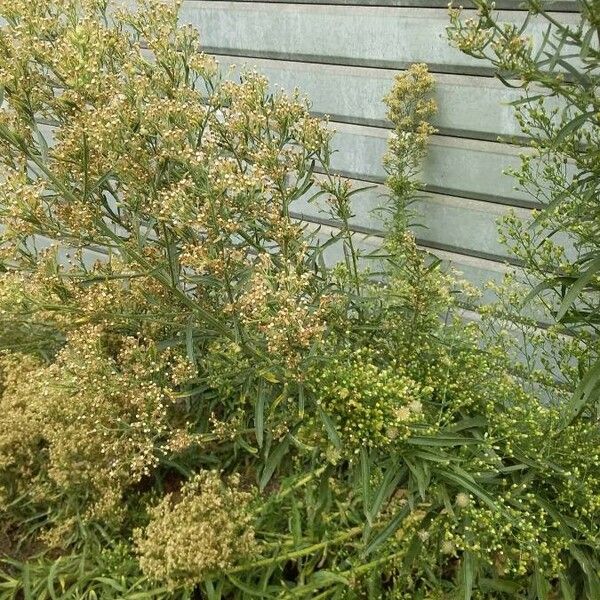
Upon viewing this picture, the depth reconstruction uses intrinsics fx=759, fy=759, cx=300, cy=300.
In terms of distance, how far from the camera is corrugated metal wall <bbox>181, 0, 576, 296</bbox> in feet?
8.06

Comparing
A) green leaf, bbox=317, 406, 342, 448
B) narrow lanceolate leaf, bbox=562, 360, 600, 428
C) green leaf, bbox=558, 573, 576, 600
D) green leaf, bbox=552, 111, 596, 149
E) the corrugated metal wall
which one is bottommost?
green leaf, bbox=558, 573, 576, 600

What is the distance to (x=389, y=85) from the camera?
8.78 feet

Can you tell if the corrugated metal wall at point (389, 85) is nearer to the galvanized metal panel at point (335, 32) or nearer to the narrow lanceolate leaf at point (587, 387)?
the galvanized metal panel at point (335, 32)

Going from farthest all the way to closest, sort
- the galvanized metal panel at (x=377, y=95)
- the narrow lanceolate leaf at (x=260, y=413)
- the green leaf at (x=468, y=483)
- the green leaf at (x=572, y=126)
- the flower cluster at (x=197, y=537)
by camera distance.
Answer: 1. the galvanized metal panel at (x=377, y=95)
2. the flower cluster at (x=197, y=537)
3. the narrow lanceolate leaf at (x=260, y=413)
4. the green leaf at (x=468, y=483)
5. the green leaf at (x=572, y=126)

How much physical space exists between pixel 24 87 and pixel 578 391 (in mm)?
1304

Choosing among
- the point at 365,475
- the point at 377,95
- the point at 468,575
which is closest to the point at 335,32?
the point at 377,95

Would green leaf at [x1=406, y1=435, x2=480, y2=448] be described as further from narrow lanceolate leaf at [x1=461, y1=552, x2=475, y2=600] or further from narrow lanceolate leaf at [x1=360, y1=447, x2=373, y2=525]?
narrow lanceolate leaf at [x1=461, y1=552, x2=475, y2=600]

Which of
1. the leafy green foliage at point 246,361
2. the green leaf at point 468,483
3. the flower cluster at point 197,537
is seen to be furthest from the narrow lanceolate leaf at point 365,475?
the flower cluster at point 197,537

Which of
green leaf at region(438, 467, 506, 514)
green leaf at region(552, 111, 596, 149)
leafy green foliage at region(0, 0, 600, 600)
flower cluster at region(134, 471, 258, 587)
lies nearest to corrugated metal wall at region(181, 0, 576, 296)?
leafy green foliage at region(0, 0, 600, 600)

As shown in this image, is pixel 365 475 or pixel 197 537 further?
pixel 197 537

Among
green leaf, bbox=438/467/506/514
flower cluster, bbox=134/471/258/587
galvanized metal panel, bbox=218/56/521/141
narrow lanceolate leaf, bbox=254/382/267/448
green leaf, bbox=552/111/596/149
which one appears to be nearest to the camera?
green leaf, bbox=552/111/596/149

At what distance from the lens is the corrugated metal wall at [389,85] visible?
96.7 inches

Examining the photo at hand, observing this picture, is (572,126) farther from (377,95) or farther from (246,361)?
(377,95)

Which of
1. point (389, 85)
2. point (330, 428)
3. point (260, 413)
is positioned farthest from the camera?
point (389, 85)
